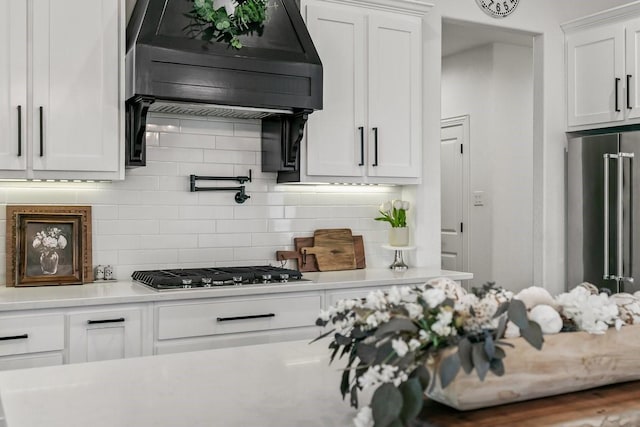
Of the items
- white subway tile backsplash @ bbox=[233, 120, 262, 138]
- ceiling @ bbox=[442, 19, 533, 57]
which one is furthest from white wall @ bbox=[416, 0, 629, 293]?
white subway tile backsplash @ bbox=[233, 120, 262, 138]

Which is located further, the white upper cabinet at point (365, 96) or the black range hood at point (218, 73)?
the white upper cabinet at point (365, 96)

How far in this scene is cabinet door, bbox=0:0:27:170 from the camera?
307cm

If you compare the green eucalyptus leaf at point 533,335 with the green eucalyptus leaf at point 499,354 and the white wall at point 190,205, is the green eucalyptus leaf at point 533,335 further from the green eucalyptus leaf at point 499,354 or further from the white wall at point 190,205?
the white wall at point 190,205

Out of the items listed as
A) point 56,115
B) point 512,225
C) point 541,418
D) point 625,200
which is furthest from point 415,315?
point 512,225

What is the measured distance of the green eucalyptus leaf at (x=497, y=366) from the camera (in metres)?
1.03

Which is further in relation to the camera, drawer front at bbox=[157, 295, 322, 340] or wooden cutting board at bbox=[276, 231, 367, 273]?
wooden cutting board at bbox=[276, 231, 367, 273]

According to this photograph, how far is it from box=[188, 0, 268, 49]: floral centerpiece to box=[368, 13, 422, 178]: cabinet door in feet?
2.87

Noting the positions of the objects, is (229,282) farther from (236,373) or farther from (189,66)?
(236,373)

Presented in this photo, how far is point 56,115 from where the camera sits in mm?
3174

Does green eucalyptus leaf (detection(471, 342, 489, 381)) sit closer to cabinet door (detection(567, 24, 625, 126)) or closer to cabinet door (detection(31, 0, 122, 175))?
cabinet door (detection(31, 0, 122, 175))

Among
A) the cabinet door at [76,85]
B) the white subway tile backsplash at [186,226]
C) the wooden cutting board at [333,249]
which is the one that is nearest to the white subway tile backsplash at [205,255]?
the white subway tile backsplash at [186,226]

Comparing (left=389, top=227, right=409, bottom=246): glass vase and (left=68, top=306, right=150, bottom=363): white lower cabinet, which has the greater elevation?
(left=389, top=227, right=409, bottom=246): glass vase

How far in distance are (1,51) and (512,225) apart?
15.9ft

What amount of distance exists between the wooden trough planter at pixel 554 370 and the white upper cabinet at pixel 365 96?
273 cm
